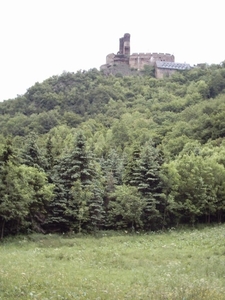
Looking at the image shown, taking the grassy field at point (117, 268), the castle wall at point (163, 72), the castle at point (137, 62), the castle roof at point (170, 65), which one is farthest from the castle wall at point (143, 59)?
the grassy field at point (117, 268)

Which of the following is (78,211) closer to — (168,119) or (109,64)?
(168,119)

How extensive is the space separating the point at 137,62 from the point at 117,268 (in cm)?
15722

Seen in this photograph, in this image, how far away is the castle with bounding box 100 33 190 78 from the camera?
545 feet

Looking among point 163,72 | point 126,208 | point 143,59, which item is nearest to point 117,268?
point 126,208

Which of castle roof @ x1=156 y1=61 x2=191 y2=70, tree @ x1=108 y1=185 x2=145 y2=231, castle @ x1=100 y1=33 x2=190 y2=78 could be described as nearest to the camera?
tree @ x1=108 y1=185 x2=145 y2=231

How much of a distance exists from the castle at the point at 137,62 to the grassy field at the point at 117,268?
138 meters

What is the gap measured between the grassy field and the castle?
Result: 13774cm

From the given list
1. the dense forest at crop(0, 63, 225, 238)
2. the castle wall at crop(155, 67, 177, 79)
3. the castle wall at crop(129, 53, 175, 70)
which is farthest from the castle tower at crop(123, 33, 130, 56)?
the dense forest at crop(0, 63, 225, 238)

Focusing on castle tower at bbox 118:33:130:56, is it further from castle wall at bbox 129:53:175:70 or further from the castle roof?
the castle roof

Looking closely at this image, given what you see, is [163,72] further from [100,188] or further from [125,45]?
[100,188]

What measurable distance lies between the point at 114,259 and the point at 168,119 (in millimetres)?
92707

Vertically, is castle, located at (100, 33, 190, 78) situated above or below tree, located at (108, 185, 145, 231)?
above

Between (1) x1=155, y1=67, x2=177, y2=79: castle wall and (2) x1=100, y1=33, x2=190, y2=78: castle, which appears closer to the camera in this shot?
(1) x1=155, y1=67, x2=177, y2=79: castle wall

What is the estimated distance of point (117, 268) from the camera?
20.1 metres
